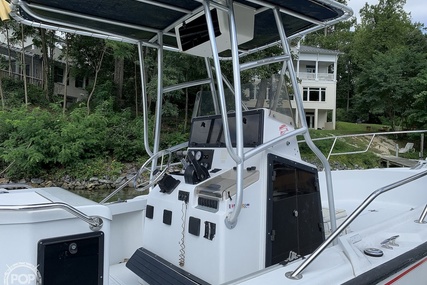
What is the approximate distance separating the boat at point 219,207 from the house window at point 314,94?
104 ft

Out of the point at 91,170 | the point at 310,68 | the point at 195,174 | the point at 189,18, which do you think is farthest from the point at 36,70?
the point at 195,174

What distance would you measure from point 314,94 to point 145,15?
33.3 m

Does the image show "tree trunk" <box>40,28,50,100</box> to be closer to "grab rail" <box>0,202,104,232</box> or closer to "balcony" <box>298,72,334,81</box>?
"balcony" <box>298,72,334,81</box>

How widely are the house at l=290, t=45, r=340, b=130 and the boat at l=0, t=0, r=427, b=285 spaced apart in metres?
31.4

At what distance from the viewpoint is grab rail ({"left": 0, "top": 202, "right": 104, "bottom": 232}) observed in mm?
1486

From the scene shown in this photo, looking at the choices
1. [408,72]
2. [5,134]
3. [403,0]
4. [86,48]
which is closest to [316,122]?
[408,72]

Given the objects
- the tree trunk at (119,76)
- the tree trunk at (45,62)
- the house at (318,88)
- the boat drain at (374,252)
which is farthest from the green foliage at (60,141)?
the house at (318,88)

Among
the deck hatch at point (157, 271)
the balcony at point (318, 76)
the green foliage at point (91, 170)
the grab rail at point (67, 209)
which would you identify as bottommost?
the green foliage at point (91, 170)

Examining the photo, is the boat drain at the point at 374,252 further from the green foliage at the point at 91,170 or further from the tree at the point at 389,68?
the tree at the point at 389,68

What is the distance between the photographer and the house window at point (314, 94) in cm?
3388

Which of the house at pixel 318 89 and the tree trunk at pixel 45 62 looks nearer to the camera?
the tree trunk at pixel 45 62

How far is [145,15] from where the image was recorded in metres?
2.99

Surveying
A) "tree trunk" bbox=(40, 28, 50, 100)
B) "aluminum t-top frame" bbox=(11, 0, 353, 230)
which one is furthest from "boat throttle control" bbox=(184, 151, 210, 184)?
"tree trunk" bbox=(40, 28, 50, 100)

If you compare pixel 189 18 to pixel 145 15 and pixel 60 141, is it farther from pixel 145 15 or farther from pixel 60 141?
pixel 60 141
